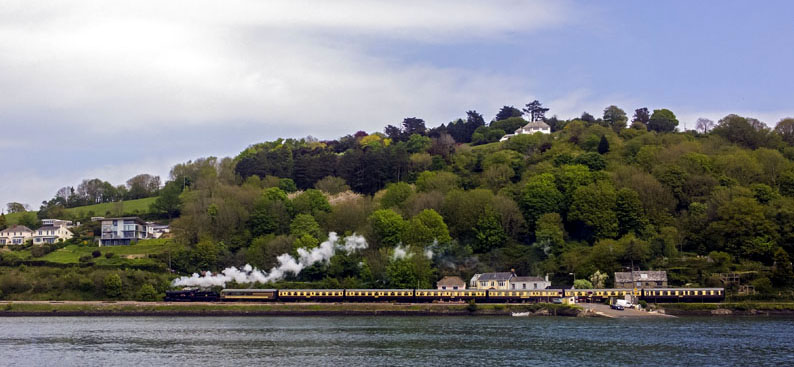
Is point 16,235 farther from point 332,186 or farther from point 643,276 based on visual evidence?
point 643,276

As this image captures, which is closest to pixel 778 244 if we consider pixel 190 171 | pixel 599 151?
pixel 599 151

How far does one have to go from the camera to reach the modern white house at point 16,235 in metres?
125

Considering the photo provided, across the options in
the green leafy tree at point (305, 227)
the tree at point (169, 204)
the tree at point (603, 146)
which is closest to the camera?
the green leafy tree at point (305, 227)

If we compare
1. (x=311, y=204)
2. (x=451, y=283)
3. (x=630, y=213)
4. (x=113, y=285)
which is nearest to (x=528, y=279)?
(x=451, y=283)

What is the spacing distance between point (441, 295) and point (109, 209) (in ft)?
280

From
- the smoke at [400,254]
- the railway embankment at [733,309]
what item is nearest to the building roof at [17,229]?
the smoke at [400,254]

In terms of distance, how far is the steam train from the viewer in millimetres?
80938

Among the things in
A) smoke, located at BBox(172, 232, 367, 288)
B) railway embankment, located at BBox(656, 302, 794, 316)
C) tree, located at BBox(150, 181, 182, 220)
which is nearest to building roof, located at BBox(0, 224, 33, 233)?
tree, located at BBox(150, 181, 182, 220)

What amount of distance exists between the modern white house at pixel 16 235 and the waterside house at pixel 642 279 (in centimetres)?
9005

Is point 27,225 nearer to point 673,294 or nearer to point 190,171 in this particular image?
point 190,171

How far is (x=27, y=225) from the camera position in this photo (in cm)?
13625

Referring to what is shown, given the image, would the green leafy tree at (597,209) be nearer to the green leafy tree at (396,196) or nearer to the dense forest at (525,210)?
the dense forest at (525,210)

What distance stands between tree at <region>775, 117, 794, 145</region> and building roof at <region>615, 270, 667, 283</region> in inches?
2221

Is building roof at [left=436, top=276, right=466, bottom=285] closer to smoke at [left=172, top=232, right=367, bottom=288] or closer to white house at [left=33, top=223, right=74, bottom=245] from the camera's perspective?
smoke at [left=172, top=232, right=367, bottom=288]
